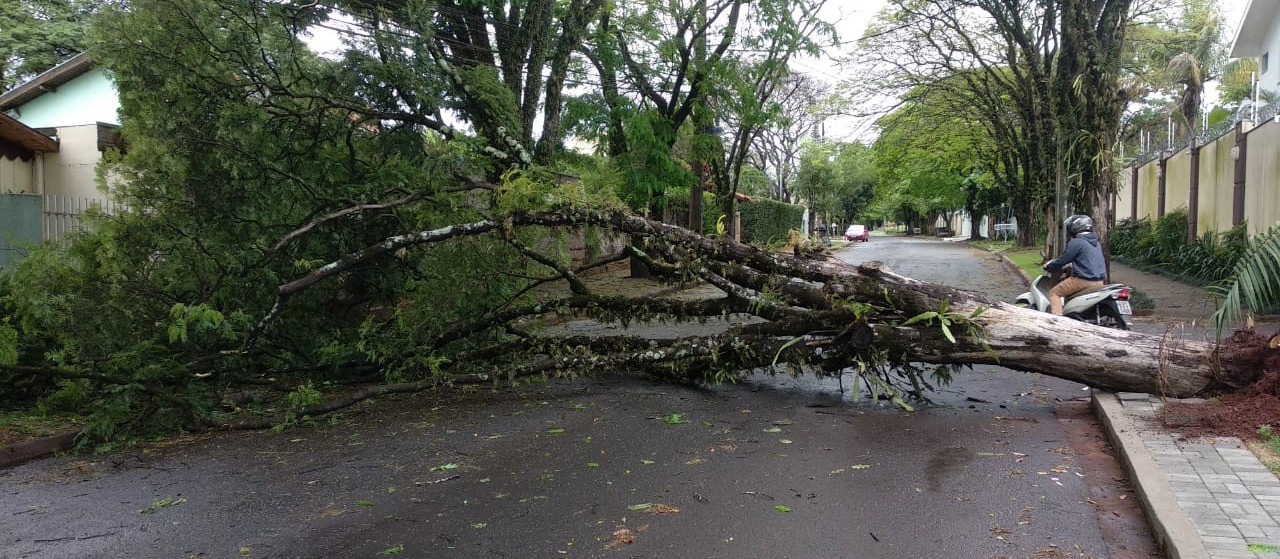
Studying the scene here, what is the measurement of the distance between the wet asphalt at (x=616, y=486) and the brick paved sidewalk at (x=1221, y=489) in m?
0.27

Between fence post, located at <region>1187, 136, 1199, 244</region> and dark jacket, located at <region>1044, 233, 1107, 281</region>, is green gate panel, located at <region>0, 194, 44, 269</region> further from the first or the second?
fence post, located at <region>1187, 136, 1199, 244</region>

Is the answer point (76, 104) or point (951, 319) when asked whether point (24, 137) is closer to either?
point (76, 104)

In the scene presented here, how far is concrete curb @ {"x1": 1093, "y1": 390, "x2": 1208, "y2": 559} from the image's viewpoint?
3777 millimetres

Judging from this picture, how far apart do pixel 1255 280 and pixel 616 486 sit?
14.5ft

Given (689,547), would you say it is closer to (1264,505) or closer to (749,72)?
(1264,505)

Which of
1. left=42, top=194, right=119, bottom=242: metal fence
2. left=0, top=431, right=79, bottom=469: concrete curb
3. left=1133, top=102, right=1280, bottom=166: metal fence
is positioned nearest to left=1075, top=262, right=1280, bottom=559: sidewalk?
left=0, top=431, right=79, bottom=469: concrete curb

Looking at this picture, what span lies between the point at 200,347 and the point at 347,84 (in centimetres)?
287

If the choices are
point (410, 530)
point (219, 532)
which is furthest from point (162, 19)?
point (410, 530)

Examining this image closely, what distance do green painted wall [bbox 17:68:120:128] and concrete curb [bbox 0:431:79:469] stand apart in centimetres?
1414

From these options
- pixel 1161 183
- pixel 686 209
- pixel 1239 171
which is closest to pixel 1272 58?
pixel 1161 183

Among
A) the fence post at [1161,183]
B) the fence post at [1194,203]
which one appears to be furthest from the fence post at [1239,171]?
the fence post at [1161,183]

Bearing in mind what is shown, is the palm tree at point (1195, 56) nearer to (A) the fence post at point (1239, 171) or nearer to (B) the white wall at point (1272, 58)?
(B) the white wall at point (1272, 58)

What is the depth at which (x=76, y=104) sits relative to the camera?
18656mm

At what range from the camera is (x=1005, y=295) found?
16297 mm
